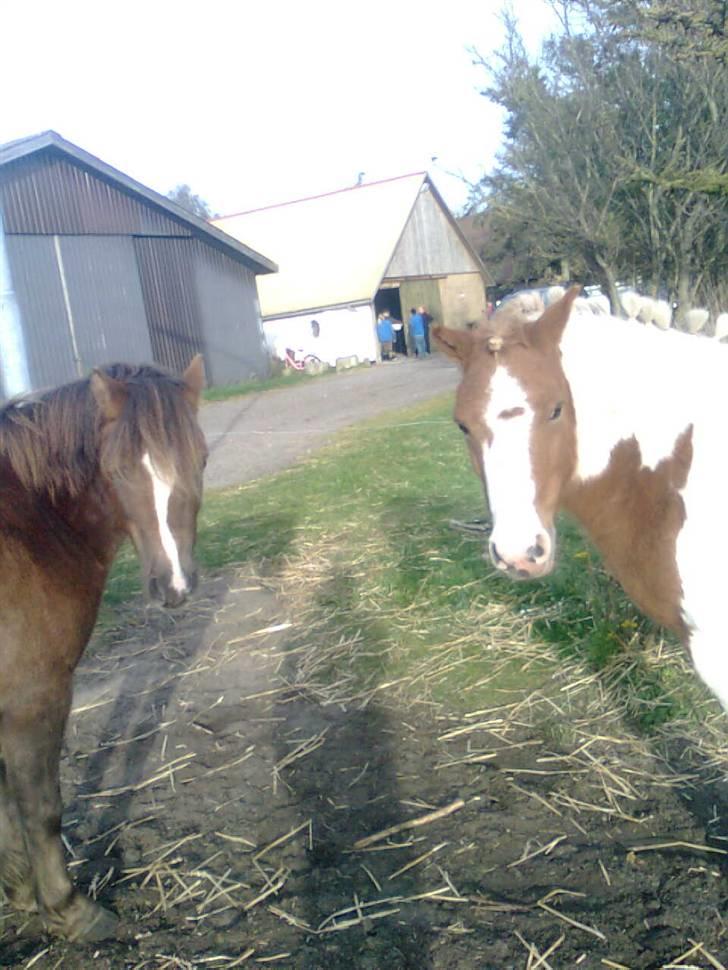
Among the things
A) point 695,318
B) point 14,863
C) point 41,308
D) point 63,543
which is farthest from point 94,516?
point 41,308

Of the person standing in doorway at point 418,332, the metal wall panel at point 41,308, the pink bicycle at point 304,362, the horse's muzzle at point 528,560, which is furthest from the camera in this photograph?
the person standing in doorway at point 418,332

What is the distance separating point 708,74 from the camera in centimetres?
1220

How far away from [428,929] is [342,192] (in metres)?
40.8

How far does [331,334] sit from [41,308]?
51.4 ft

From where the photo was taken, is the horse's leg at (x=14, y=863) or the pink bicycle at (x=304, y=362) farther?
the pink bicycle at (x=304, y=362)

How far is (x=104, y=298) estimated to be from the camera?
20.7 metres

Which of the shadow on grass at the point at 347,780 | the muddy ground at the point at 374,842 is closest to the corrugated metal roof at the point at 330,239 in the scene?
the shadow on grass at the point at 347,780

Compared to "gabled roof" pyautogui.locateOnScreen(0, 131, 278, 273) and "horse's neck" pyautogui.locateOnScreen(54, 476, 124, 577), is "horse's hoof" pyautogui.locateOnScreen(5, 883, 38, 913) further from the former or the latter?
"gabled roof" pyautogui.locateOnScreen(0, 131, 278, 273)

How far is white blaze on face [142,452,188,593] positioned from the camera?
290 cm

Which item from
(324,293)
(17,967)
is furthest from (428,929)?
(324,293)

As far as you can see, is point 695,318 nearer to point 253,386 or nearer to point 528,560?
point 528,560

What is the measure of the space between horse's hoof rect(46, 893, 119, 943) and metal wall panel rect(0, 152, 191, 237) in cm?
1825

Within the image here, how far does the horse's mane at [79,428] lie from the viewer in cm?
296

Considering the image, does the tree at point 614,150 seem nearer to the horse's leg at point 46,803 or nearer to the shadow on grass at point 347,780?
the shadow on grass at point 347,780
